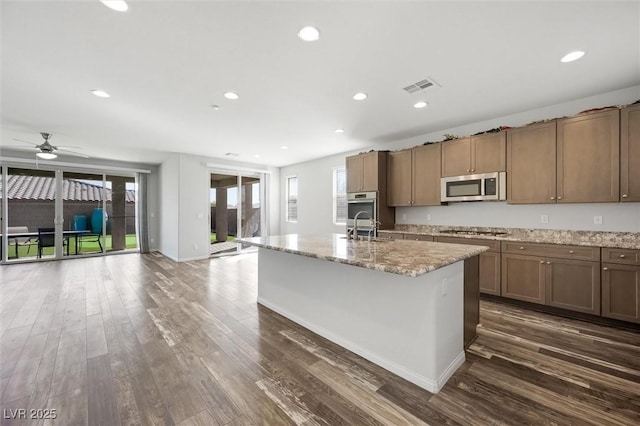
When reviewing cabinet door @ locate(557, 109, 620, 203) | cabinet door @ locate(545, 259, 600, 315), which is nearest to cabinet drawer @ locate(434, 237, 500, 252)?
cabinet door @ locate(545, 259, 600, 315)

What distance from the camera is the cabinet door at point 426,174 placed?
4.45 metres

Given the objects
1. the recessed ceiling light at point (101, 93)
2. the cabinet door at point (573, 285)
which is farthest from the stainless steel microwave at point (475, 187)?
the recessed ceiling light at point (101, 93)

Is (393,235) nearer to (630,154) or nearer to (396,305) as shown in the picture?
(396,305)

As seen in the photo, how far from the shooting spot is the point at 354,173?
5453 millimetres

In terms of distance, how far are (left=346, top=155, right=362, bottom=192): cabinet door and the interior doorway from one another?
11.7 feet

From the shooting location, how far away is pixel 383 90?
10.0ft

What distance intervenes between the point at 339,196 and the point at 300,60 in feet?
14.1

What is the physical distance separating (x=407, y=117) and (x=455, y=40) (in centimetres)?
181

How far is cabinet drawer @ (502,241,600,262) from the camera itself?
293 cm

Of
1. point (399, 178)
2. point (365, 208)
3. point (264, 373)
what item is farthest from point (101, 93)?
point (399, 178)

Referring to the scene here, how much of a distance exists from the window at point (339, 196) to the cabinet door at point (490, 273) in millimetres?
3263

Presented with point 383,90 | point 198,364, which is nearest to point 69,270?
point 198,364

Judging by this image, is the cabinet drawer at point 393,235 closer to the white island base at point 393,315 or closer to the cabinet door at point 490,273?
the cabinet door at point 490,273

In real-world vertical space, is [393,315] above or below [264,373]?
above
